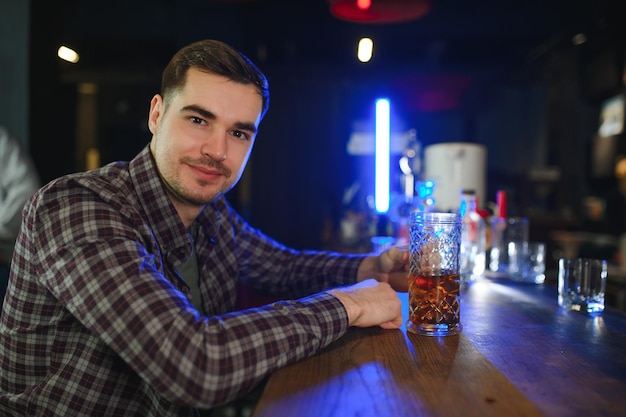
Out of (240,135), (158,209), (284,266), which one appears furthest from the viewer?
(284,266)

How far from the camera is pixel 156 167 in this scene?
1.34 metres

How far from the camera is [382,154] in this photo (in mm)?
4152

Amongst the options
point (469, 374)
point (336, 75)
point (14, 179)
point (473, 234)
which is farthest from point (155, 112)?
point (336, 75)

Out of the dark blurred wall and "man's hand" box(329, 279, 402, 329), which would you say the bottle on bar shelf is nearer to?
"man's hand" box(329, 279, 402, 329)

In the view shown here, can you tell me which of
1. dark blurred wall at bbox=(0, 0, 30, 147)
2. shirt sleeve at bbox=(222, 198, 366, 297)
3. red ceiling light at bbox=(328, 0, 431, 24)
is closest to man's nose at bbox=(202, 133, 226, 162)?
shirt sleeve at bbox=(222, 198, 366, 297)

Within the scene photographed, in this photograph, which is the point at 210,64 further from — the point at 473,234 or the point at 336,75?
the point at 336,75

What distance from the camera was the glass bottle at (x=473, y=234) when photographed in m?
1.83

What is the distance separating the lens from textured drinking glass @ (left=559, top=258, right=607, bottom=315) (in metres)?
1.35

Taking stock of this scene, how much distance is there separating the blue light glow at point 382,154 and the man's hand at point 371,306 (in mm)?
2688

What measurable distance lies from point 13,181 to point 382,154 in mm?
2580

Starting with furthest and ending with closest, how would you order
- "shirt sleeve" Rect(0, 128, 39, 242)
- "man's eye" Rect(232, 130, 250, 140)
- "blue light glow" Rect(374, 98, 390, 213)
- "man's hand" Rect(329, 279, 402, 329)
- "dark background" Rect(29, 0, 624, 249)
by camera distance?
1. "dark background" Rect(29, 0, 624, 249)
2. "blue light glow" Rect(374, 98, 390, 213)
3. "shirt sleeve" Rect(0, 128, 39, 242)
4. "man's eye" Rect(232, 130, 250, 140)
5. "man's hand" Rect(329, 279, 402, 329)

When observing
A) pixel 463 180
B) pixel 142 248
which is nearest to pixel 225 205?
pixel 142 248

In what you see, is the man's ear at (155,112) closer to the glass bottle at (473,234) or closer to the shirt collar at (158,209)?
the shirt collar at (158,209)

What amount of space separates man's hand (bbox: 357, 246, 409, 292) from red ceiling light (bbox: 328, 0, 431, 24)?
1.36 metres
